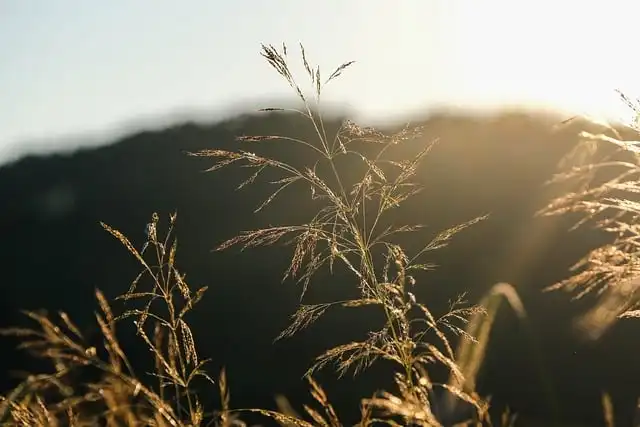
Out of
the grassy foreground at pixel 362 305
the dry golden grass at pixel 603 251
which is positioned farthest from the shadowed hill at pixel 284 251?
the dry golden grass at pixel 603 251

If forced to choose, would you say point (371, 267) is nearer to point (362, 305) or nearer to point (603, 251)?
point (362, 305)

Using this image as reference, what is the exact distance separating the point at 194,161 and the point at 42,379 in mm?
18209

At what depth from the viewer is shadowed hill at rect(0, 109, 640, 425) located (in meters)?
13.8

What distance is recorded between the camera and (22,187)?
23.0m

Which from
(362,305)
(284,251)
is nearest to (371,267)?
(362,305)

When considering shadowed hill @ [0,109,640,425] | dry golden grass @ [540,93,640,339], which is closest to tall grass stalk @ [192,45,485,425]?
dry golden grass @ [540,93,640,339]

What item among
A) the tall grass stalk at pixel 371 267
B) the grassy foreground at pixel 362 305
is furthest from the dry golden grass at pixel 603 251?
the tall grass stalk at pixel 371 267

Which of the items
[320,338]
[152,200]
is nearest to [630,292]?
[320,338]

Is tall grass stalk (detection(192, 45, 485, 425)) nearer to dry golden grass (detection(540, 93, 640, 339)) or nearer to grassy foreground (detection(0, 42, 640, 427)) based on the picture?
grassy foreground (detection(0, 42, 640, 427))

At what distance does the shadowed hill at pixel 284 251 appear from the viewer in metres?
13.8

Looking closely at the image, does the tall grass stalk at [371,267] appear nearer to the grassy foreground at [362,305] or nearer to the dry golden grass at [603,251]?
the grassy foreground at [362,305]

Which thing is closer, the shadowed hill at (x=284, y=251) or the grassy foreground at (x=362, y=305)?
the grassy foreground at (x=362, y=305)

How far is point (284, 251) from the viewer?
17.7m

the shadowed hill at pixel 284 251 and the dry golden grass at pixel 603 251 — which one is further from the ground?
the dry golden grass at pixel 603 251
